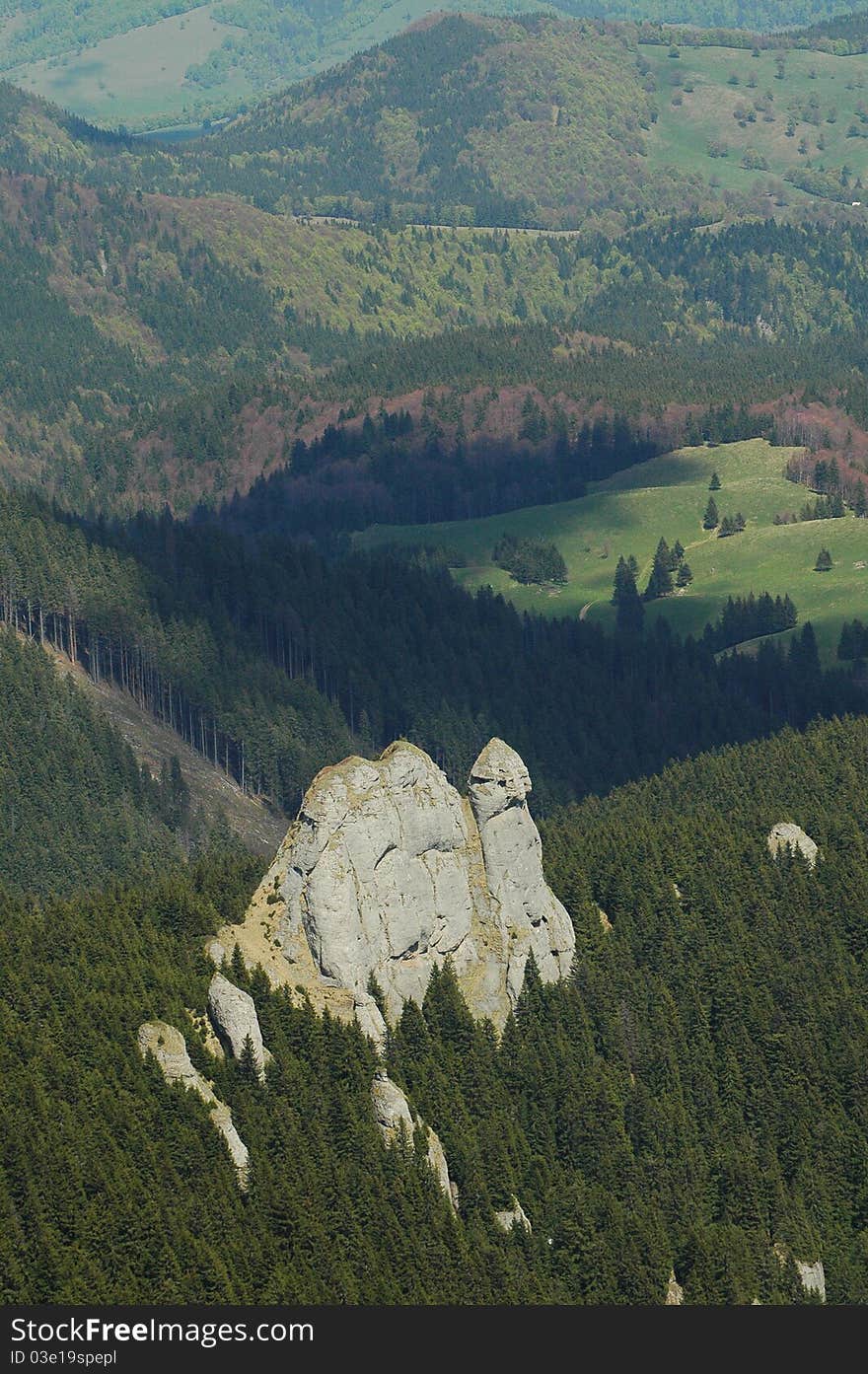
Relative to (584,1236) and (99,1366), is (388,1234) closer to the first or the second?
(584,1236)

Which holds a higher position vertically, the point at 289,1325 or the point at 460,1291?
the point at 289,1325

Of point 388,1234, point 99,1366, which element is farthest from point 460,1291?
point 99,1366

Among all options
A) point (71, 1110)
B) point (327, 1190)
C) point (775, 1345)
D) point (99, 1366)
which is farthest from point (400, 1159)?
point (99, 1366)

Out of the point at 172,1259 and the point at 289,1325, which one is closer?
the point at 289,1325

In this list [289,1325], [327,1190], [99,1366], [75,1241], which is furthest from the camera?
[327,1190]

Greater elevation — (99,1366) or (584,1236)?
(99,1366)

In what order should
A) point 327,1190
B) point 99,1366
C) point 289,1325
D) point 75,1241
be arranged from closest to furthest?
1. point 99,1366
2. point 289,1325
3. point 75,1241
4. point 327,1190

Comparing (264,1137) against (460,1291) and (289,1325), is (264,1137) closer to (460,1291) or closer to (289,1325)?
(460,1291)

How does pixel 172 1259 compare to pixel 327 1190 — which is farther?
pixel 327 1190

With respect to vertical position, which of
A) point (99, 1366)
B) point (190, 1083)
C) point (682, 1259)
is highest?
point (99, 1366)
